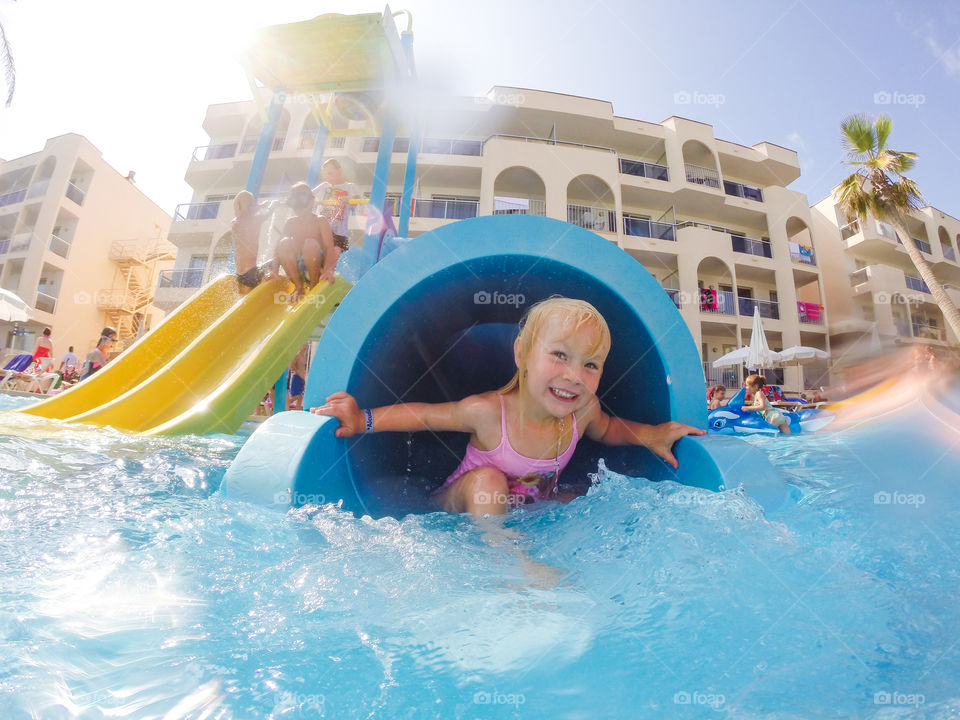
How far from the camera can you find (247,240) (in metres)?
5.37

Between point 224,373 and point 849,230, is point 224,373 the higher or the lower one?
the lower one

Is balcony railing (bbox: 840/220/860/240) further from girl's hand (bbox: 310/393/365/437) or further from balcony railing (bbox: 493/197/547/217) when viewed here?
girl's hand (bbox: 310/393/365/437)

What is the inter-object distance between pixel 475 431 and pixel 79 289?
24621 millimetres

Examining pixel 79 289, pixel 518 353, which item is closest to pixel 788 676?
pixel 518 353

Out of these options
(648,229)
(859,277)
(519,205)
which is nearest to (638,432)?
(519,205)

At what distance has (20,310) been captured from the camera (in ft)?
38.8

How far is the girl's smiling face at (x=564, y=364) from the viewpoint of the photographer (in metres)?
1.90

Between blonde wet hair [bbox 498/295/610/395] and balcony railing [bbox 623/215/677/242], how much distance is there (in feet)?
52.5

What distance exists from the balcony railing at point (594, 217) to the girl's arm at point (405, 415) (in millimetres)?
15161

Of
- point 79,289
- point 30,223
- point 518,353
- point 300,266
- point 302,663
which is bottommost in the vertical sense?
point 302,663

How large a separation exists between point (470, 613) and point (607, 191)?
1728 cm

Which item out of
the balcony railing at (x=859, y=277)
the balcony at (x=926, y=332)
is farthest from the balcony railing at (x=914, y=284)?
the balcony railing at (x=859, y=277)

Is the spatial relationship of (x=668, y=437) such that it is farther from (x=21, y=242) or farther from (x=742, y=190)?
(x=21, y=242)

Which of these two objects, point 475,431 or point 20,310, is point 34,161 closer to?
point 20,310
